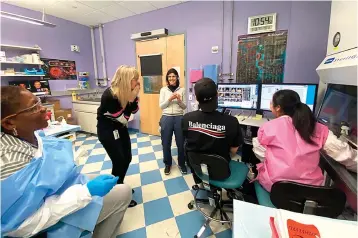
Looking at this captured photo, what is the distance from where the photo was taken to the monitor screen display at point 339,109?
4.50 ft

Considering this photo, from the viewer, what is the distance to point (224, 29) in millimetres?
2824

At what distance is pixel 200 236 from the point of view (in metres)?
1.39

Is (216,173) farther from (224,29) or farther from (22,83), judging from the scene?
(22,83)

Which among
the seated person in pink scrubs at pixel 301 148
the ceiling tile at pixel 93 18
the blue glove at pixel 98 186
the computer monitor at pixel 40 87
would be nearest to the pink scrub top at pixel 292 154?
the seated person in pink scrubs at pixel 301 148

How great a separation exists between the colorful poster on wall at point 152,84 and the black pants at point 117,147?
209 centimetres

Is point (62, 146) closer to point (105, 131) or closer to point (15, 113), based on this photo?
point (15, 113)

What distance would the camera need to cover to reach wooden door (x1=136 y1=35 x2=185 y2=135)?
10.7 ft

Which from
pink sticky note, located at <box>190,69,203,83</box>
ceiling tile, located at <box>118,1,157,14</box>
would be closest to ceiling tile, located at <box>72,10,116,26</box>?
ceiling tile, located at <box>118,1,157,14</box>

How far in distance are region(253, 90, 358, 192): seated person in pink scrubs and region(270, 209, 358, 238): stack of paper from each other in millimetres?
448

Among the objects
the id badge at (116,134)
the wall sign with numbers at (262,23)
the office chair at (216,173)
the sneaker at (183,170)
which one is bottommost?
the sneaker at (183,170)

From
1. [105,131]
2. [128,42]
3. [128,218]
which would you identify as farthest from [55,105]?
[128,218]

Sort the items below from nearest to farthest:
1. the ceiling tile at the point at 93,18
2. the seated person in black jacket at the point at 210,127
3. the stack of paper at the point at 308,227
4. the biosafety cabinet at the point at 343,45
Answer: the stack of paper at the point at 308,227 < the biosafety cabinet at the point at 343,45 < the seated person in black jacket at the point at 210,127 < the ceiling tile at the point at 93,18

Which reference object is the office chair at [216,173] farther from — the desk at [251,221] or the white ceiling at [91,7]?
the white ceiling at [91,7]

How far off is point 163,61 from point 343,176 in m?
3.14
